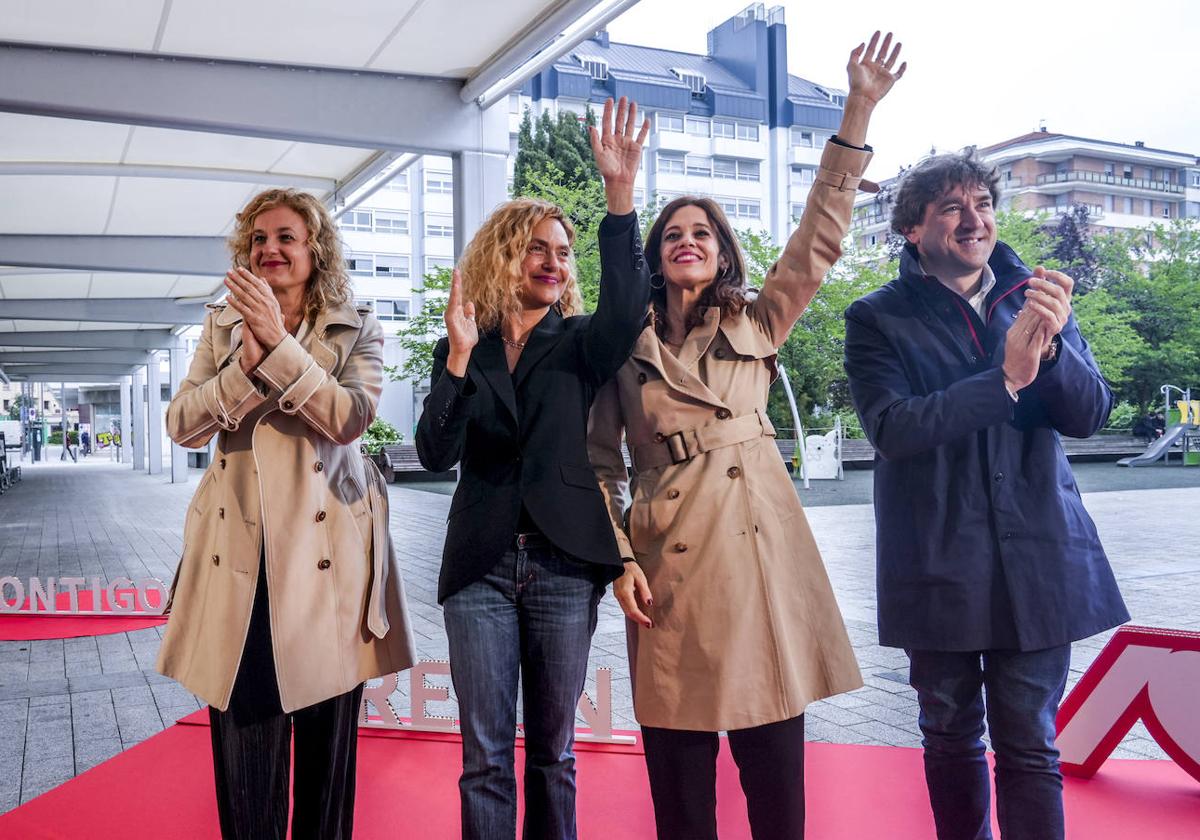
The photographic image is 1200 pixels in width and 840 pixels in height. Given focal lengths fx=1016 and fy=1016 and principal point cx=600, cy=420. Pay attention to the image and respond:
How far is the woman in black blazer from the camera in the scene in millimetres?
2154

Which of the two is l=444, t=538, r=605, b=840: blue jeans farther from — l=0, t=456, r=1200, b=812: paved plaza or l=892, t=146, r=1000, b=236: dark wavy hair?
l=0, t=456, r=1200, b=812: paved plaza

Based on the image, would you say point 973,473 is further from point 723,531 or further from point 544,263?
point 544,263

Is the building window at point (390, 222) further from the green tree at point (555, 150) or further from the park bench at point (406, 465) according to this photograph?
the park bench at point (406, 465)

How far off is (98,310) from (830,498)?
493 inches

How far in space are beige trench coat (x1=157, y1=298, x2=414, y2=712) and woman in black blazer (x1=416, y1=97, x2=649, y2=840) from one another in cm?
29

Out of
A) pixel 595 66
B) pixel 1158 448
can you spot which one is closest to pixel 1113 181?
pixel 1158 448

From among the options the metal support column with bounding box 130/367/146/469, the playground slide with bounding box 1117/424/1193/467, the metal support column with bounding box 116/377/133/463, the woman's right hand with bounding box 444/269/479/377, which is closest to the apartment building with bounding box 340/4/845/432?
the woman's right hand with bounding box 444/269/479/377

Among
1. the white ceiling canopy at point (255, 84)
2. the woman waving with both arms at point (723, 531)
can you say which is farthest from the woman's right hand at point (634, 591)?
the white ceiling canopy at point (255, 84)

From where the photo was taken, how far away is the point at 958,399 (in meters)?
2.15

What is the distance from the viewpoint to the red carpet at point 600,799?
2.96 meters

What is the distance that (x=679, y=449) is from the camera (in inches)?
87.4

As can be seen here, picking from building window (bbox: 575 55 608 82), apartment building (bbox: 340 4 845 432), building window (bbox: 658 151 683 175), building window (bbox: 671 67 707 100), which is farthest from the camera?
building window (bbox: 658 151 683 175)

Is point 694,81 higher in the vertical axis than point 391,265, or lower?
higher

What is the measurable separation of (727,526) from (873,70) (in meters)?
1.03
